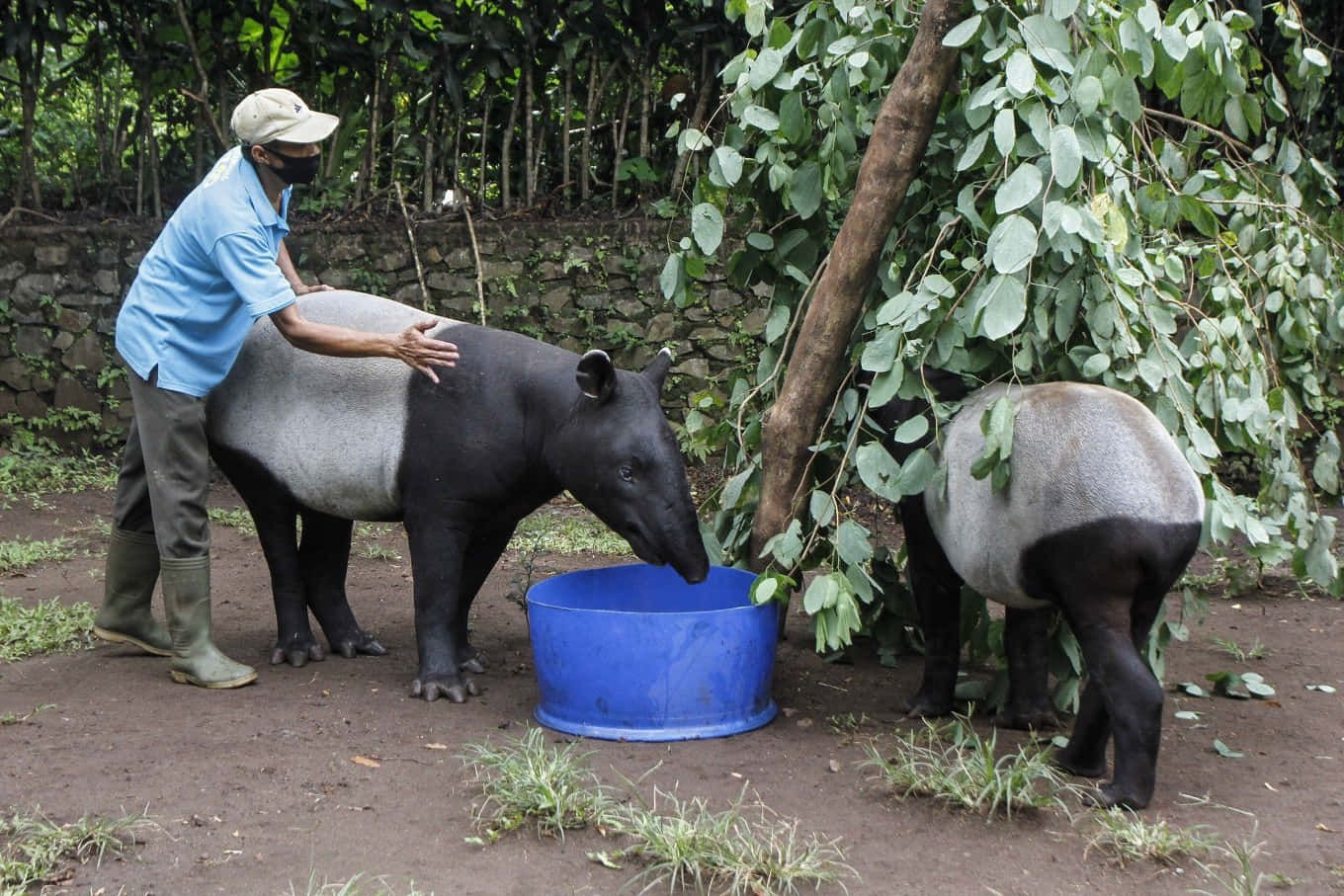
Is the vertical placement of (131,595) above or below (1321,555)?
below

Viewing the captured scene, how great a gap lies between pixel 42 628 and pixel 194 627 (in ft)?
3.57

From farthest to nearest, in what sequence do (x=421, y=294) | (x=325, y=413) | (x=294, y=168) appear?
(x=421, y=294) → (x=325, y=413) → (x=294, y=168)

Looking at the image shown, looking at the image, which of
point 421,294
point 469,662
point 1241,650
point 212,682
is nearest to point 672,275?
→ point 469,662

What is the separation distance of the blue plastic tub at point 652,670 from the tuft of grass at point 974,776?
504 millimetres

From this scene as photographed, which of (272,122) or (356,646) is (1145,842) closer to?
(356,646)

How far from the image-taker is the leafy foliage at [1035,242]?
384 cm

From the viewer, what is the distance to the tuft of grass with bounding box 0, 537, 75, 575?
265 inches

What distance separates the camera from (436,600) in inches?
188

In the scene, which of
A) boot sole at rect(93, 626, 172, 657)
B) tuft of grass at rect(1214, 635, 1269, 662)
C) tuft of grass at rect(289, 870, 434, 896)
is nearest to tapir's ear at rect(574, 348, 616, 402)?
A: tuft of grass at rect(289, 870, 434, 896)

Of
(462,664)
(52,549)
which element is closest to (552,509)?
(52,549)

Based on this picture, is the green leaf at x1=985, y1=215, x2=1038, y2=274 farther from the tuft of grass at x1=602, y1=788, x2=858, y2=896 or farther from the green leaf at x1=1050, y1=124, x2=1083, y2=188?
the tuft of grass at x1=602, y1=788, x2=858, y2=896

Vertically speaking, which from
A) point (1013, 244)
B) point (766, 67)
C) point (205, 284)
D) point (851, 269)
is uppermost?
point (766, 67)

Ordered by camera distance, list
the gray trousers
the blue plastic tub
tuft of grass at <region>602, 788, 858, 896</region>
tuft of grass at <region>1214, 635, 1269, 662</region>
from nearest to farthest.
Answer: tuft of grass at <region>602, 788, 858, 896</region>, the blue plastic tub, the gray trousers, tuft of grass at <region>1214, 635, 1269, 662</region>

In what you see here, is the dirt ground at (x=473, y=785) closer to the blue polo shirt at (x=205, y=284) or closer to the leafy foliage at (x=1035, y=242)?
the leafy foliage at (x=1035, y=242)
